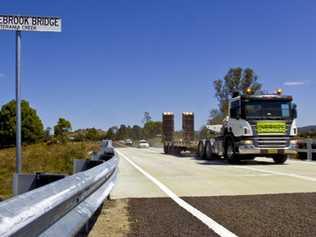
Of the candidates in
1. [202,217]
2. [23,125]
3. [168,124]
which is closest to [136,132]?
[23,125]

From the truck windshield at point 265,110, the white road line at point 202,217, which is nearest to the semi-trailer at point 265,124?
the truck windshield at point 265,110

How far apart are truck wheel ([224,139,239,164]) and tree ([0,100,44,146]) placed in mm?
66147

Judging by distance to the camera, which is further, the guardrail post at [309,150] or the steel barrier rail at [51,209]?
the guardrail post at [309,150]

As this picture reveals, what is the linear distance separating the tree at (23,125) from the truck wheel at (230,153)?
6615 centimetres

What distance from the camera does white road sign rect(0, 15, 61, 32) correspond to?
828cm

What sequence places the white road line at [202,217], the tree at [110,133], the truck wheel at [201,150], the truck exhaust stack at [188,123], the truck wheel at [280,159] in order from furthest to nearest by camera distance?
the tree at [110,133] → the truck exhaust stack at [188,123] → the truck wheel at [201,150] → the truck wheel at [280,159] → the white road line at [202,217]

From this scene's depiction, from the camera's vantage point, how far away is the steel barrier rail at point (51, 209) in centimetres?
243

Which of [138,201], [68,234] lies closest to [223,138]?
[138,201]

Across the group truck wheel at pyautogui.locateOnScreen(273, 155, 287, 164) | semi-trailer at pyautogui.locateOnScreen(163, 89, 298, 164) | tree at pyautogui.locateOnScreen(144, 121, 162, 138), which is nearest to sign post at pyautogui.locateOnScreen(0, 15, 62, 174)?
semi-trailer at pyautogui.locateOnScreen(163, 89, 298, 164)

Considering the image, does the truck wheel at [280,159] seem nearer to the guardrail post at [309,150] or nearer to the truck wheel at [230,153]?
the truck wheel at [230,153]

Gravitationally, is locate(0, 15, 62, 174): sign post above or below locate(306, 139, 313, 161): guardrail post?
above

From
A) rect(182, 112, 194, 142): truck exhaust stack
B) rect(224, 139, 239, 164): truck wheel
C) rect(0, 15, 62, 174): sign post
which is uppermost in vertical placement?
rect(0, 15, 62, 174): sign post

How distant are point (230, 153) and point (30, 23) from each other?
1572 cm

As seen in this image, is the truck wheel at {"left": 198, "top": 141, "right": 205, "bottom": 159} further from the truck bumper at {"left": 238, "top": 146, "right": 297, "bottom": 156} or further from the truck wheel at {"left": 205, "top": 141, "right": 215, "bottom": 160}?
the truck bumper at {"left": 238, "top": 146, "right": 297, "bottom": 156}
